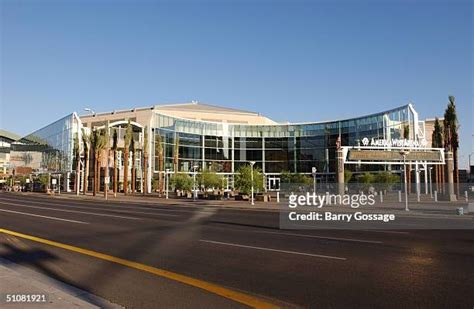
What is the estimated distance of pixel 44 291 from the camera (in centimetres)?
714

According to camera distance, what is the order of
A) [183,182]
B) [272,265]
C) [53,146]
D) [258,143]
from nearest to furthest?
1. [272,265]
2. [183,182]
3. [258,143]
4. [53,146]

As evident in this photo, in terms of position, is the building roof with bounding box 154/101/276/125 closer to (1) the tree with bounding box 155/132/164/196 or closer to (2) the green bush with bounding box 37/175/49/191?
(1) the tree with bounding box 155/132/164/196

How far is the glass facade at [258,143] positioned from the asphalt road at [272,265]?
59453 millimetres

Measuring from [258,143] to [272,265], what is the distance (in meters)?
75.0

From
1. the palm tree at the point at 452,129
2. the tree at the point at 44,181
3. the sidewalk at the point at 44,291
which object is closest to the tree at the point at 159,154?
the tree at the point at 44,181

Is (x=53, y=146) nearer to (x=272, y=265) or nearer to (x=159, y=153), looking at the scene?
(x=159, y=153)

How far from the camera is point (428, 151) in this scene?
140 feet

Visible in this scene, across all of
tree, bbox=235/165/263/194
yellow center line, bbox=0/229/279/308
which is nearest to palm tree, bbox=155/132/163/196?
tree, bbox=235/165/263/194

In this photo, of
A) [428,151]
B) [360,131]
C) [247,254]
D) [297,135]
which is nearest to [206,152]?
[297,135]

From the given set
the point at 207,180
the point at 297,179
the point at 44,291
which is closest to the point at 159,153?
the point at 207,180

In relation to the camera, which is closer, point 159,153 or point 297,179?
point 297,179

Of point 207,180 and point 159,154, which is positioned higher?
point 159,154

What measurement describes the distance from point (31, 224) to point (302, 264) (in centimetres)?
1460

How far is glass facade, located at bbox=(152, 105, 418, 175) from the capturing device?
77.3 metres
